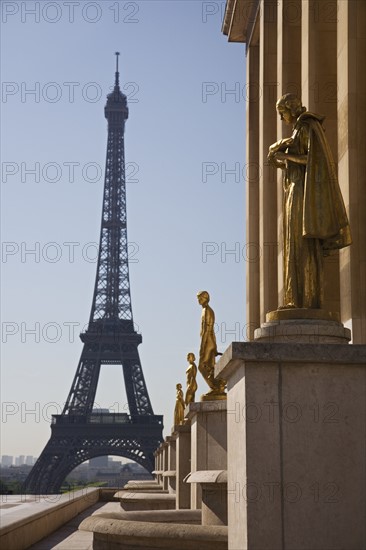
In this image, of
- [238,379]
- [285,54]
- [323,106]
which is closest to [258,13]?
[285,54]

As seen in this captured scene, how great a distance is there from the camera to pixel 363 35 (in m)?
17.4

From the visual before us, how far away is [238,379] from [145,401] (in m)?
97.3

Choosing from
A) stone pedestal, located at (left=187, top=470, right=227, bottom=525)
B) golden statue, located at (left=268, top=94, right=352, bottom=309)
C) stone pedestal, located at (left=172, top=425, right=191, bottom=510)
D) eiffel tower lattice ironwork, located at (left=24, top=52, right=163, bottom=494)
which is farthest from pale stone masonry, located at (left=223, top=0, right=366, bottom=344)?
eiffel tower lattice ironwork, located at (left=24, top=52, right=163, bottom=494)

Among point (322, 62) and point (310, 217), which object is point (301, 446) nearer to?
point (310, 217)

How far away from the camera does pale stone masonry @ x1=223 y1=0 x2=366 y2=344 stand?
654 inches

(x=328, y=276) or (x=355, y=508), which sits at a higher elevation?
(x=328, y=276)

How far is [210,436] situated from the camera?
17234 mm

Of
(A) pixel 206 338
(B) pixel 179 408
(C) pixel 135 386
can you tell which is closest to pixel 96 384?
(C) pixel 135 386

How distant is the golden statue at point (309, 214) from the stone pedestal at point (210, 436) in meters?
6.73

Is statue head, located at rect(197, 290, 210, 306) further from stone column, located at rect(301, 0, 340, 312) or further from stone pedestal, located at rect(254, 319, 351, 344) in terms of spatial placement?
stone pedestal, located at rect(254, 319, 351, 344)

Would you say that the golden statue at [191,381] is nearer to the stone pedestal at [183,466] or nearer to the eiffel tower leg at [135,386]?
the stone pedestal at [183,466]

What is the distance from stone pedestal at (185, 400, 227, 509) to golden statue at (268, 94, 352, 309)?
673cm

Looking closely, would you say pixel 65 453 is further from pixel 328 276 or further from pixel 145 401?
pixel 328 276

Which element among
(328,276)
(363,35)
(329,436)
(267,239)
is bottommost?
(329,436)
